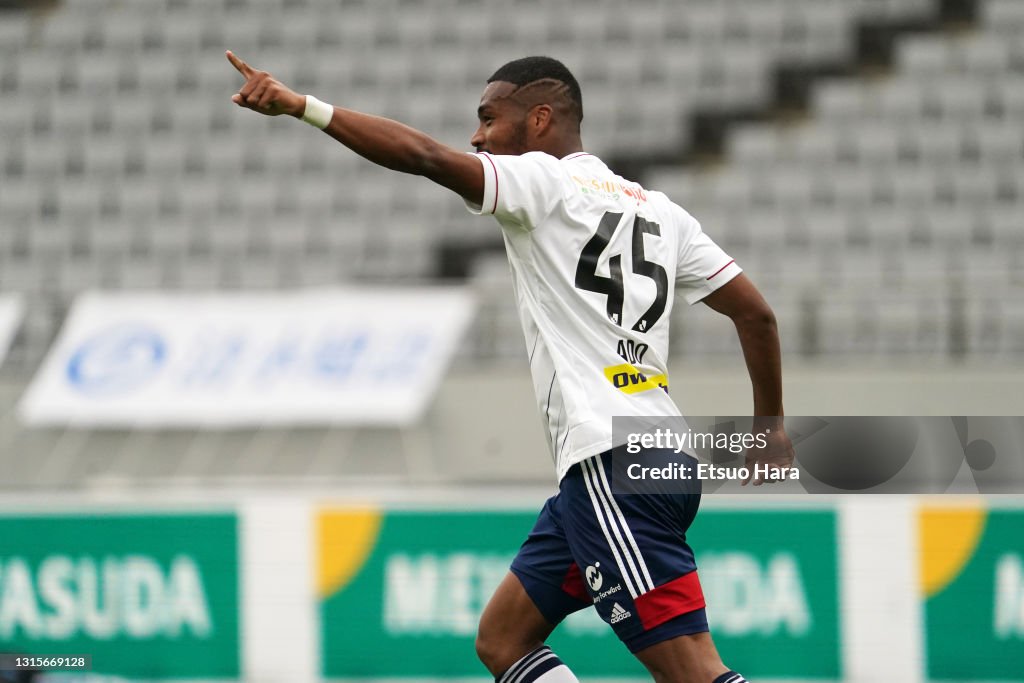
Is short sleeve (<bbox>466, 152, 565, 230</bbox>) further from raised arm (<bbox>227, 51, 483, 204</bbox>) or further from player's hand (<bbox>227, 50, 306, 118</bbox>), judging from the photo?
player's hand (<bbox>227, 50, 306, 118</bbox>)

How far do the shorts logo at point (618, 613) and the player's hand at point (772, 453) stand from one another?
1.97 ft

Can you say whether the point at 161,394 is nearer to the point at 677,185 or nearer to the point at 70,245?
the point at 70,245

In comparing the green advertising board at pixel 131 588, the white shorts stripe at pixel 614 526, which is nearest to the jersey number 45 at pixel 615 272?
the white shorts stripe at pixel 614 526

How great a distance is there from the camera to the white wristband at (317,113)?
10.2ft

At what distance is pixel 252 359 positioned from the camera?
34.5 feet

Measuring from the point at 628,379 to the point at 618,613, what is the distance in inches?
22.9

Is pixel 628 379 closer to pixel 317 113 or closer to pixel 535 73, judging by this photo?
pixel 535 73

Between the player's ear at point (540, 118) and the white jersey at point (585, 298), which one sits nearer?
the white jersey at point (585, 298)

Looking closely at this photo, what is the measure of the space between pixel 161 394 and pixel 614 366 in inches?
300

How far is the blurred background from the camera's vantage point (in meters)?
6.82

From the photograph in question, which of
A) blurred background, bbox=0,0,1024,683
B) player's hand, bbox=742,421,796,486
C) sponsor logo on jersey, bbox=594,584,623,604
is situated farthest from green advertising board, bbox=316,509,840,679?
sponsor logo on jersey, bbox=594,584,623,604

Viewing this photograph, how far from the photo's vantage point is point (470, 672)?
6.86 metres

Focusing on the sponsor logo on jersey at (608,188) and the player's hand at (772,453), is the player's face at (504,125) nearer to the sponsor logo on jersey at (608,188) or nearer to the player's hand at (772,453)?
the sponsor logo on jersey at (608,188)

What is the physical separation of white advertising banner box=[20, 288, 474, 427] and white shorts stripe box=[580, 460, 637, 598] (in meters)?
6.80
